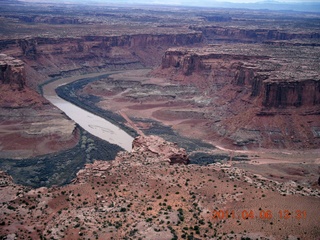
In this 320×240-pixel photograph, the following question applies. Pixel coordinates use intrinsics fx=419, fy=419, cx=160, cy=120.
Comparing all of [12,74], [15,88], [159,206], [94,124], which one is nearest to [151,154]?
[159,206]

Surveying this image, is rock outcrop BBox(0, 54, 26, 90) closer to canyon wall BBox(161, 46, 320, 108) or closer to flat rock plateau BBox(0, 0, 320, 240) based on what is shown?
flat rock plateau BBox(0, 0, 320, 240)

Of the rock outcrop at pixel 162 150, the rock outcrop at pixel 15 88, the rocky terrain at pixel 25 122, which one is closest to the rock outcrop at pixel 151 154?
the rock outcrop at pixel 162 150

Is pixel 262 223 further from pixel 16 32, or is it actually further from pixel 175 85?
pixel 16 32

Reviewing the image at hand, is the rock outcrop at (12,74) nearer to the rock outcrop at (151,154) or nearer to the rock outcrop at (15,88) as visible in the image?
the rock outcrop at (15,88)

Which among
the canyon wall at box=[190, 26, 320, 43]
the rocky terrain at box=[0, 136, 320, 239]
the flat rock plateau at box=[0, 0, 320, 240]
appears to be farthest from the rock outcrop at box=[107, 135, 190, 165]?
the canyon wall at box=[190, 26, 320, 43]

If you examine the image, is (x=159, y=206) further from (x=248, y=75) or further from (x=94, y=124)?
(x=248, y=75)
